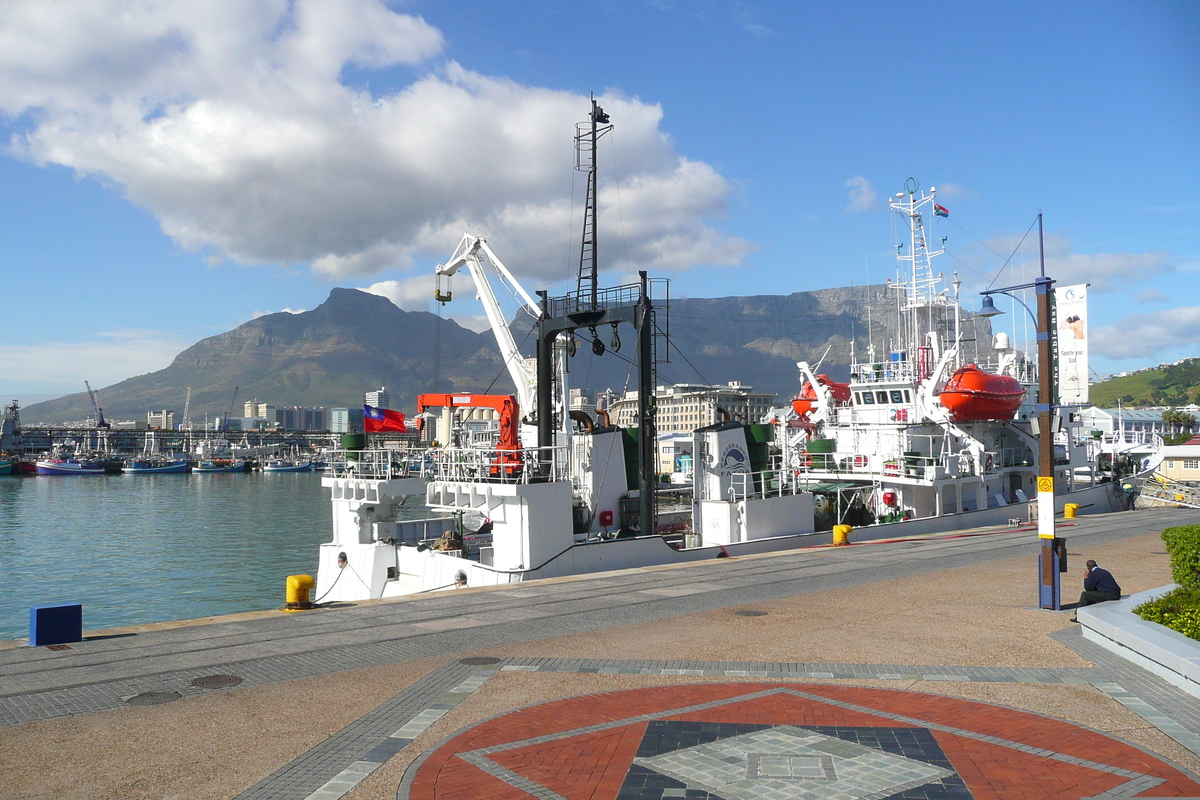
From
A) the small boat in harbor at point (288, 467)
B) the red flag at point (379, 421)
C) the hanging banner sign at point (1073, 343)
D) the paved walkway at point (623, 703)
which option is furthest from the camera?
the small boat in harbor at point (288, 467)

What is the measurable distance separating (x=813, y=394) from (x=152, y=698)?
35.9 metres

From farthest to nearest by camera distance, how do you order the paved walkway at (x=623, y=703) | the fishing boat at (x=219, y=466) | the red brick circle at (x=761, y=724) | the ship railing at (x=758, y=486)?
1. the fishing boat at (x=219, y=466)
2. the ship railing at (x=758, y=486)
3. the paved walkway at (x=623, y=703)
4. the red brick circle at (x=761, y=724)

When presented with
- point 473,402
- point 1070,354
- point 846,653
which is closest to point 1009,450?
point 1070,354

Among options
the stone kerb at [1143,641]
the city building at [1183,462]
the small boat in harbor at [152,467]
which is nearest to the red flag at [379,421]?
the stone kerb at [1143,641]

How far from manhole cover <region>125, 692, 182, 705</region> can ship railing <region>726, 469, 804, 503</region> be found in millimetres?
16566

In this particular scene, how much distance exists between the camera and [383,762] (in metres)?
7.09

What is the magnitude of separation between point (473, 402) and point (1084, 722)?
67.8 feet

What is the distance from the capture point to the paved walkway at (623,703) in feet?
21.8

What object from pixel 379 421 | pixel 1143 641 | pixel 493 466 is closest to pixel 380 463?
pixel 379 421

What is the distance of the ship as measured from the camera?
1970cm

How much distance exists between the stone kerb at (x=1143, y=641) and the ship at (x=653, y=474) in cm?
1084

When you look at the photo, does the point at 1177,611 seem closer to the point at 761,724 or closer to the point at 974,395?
the point at 761,724

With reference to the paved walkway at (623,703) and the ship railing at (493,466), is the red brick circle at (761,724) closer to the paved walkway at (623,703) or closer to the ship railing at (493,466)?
the paved walkway at (623,703)

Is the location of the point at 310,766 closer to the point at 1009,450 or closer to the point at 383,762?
the point at 383,762
